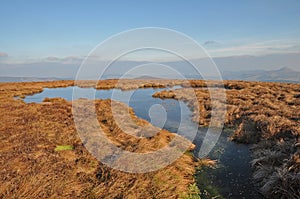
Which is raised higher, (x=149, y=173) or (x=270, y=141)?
(x=270, y=141)

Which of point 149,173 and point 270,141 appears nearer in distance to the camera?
point 149,173

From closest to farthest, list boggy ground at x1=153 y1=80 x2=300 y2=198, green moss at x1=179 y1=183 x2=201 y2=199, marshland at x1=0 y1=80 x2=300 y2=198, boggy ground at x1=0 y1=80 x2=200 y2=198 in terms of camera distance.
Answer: boggy ground at x1=0 y1=80 x2=200 y2=198, marshland at x1=0 y1=80 x2=300 y2=198, boggy ground at x1=153 y1=80 x2=300 y2=198, green moss at x1=179 y1=183 x2=201 y2=199

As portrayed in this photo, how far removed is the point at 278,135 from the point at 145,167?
28.2 ft

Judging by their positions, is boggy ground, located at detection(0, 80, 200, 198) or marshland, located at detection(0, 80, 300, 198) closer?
boggy ground, located at detection(0, 80, 200, 198)

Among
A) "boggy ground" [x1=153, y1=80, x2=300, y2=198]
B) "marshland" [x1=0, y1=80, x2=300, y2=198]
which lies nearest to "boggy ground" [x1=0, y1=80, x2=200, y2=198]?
"marshland" [x1=0, y1=80, x2=300, y2=198]

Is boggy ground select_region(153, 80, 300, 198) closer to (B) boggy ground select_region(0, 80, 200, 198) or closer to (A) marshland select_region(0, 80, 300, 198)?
(A) marshland select_region(0, 80, 300, 198)

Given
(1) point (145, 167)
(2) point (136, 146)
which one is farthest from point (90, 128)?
(1) point (145, 167)

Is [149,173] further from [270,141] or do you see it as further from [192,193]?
[270,141]

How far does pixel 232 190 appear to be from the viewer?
9695 mm

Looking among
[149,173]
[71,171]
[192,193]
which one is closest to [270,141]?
[192,193]

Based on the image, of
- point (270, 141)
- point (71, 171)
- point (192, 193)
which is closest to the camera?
point (192, 193)

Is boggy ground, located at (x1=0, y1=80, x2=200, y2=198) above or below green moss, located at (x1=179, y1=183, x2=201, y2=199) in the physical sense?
above

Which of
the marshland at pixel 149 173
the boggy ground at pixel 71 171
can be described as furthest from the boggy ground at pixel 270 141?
the boggy ground at pixel 71 171

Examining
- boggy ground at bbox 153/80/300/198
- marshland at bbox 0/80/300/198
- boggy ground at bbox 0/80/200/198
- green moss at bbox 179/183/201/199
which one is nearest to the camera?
boggy ground at bbox 0/80/200/198
